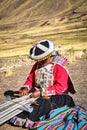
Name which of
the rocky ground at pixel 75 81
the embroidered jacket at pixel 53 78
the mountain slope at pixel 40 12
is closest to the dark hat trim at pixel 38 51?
the embroidered jacket at pixel 53 78

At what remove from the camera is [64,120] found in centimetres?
619

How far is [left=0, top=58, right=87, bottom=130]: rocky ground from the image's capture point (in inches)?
342

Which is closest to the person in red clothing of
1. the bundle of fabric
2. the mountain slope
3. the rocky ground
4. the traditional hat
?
the traditional hat

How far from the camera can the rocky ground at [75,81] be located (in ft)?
28.5

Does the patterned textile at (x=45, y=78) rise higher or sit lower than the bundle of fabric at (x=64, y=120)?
higher

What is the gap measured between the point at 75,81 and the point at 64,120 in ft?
15.6

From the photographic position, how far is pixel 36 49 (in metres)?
6.61

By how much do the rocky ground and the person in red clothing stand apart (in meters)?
0.85

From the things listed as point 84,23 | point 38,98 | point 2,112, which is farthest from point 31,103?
point 84,23

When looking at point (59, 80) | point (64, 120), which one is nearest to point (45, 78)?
point (59, 80)

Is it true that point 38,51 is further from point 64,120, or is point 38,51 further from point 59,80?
point 64,120

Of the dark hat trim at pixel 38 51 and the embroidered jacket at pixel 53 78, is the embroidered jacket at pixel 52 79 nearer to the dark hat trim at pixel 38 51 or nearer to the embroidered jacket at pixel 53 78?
the embroidered jacket at pixel 53 78

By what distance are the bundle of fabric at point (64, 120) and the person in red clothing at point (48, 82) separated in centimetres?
19

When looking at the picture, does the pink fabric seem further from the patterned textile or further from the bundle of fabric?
the bundle of fabric
